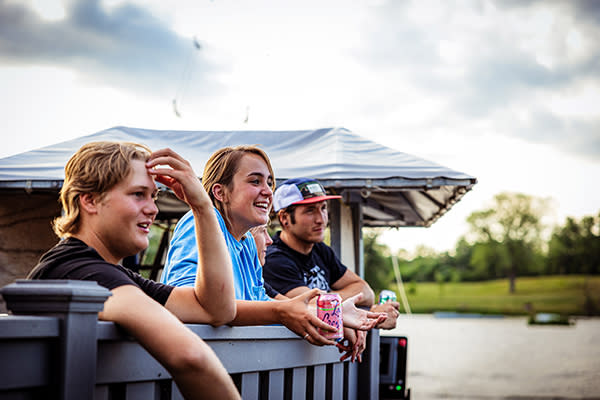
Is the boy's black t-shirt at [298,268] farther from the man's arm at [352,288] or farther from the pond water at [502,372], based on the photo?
the pond water at [502,372]

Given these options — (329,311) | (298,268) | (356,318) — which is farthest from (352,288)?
(329,311)

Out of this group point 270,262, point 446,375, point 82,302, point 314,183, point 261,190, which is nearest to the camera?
point 82,302

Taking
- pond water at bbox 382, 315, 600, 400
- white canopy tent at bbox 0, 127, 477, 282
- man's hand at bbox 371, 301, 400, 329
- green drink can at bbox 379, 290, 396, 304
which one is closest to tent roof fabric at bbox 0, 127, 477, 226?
white canopy tent at bbox 0, 127, 477, 282

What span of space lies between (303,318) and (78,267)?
3.24ft

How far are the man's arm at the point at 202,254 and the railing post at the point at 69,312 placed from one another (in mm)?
496

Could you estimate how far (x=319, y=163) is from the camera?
616cm

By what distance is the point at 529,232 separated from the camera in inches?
3504

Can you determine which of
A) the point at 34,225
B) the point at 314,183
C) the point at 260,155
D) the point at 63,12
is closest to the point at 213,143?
the point at 34,225

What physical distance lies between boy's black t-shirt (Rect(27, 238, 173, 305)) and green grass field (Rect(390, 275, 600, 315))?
82.7 m

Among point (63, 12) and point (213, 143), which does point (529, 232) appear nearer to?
point (63, 12)

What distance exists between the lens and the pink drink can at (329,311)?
2471mm

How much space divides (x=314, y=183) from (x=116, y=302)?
113 inches

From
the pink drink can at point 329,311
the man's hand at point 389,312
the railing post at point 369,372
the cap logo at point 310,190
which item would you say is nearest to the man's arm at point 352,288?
the cap logo at point 310,190

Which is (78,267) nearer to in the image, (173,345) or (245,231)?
(173,345)
